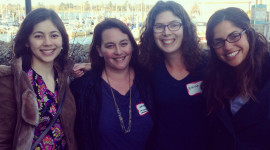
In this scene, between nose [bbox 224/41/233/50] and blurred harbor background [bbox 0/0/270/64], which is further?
blurred harbor background [bbox 0/0/270/64]

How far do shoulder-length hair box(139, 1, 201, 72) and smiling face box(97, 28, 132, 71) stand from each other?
0.82 feet

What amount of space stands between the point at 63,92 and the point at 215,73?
1443 millimetres

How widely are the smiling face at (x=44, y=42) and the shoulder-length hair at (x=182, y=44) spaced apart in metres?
0.93

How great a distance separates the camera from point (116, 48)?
264cm

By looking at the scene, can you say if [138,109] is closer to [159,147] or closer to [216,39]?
[159,147]

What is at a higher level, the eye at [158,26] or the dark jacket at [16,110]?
the eye at [158,26]

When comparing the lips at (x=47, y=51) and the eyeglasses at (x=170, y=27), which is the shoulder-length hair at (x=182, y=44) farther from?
the lips at (x=47, y=51)

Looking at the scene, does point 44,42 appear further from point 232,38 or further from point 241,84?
point 241,84

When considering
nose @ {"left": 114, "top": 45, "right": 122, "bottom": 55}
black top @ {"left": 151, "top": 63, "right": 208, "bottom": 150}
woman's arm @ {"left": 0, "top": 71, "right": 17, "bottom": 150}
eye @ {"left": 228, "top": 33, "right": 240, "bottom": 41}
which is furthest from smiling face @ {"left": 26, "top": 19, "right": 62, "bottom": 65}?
eye @ {"left": 228, "top": 33, "right": 240, "bottom": 41}

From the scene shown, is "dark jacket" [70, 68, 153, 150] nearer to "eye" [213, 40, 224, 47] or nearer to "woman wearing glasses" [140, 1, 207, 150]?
"woman wearing glasses" [140, 1, 207, 150]

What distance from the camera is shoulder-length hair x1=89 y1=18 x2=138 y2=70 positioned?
2.69 m

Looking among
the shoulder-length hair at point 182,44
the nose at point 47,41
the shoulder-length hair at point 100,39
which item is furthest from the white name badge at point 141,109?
the nose at point 47,41

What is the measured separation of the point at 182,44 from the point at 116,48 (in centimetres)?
70

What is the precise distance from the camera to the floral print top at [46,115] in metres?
2.32
